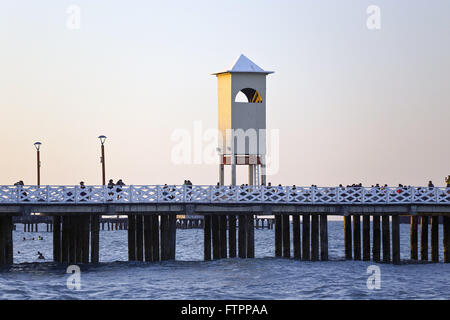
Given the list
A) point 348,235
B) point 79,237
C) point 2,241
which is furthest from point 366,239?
point 2,241

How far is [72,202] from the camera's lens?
51.3 m

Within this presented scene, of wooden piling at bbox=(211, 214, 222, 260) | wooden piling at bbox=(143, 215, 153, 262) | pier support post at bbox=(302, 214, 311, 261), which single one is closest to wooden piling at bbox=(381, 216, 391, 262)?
pier support post at bbox=(302, 214, 311, 261)

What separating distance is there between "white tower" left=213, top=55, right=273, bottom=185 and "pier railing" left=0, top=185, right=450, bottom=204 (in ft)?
12.0

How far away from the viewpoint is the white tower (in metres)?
58.2

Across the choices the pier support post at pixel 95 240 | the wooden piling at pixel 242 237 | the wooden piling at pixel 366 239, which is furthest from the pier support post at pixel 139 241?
the wooden piling at pixel 366 239

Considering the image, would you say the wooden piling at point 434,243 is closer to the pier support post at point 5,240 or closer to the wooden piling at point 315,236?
the wooden piling at point 315,236

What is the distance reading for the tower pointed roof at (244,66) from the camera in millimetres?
58959

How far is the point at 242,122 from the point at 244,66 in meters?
3.31

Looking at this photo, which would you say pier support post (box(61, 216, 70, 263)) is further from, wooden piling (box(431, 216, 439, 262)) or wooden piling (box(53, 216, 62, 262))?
wooden piling (box(431, 216, 439, 262))

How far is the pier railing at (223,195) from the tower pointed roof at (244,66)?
7421 mm

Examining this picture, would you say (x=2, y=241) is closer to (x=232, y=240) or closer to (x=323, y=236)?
(x=232, y=240)

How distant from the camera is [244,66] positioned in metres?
59.3
